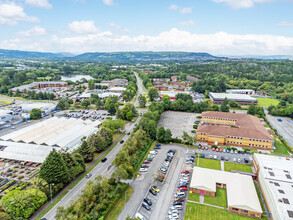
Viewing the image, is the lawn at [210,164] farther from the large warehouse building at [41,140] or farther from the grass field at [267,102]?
the grass field at [267,102]

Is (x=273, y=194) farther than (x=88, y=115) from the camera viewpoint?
No

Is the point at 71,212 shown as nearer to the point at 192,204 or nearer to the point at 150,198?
the point at 150,198

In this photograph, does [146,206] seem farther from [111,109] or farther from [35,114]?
[35,114]

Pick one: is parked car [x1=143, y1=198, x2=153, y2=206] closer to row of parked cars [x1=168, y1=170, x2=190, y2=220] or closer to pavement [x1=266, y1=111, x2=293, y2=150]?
row of parked cars [x1=168, y1=170, x2=190, y2=220]

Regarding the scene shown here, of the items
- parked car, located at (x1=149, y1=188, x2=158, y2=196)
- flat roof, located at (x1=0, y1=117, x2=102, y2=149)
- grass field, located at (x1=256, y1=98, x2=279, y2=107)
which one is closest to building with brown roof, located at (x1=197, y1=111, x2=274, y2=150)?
parked car, located at (x1=149, y1=188, x2=158, y2=196)

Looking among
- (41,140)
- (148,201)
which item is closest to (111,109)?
(41,140)

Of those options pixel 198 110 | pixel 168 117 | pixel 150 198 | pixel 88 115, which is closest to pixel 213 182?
pixel 150 198
